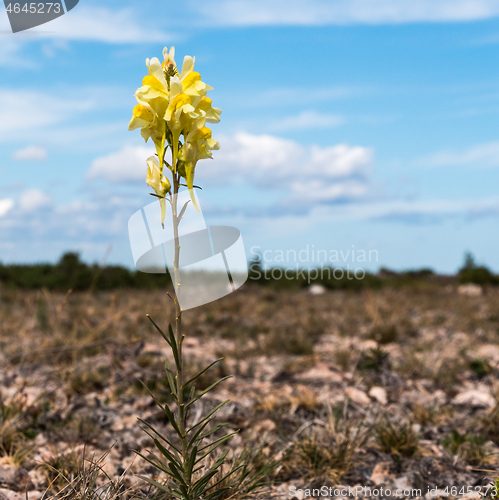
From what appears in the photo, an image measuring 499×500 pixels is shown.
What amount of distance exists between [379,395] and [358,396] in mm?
190

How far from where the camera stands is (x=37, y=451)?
2.87 meters

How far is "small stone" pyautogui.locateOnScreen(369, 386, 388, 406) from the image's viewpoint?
3.82 meters

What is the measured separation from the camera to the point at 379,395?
3.87 meters

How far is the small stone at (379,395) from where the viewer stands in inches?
151

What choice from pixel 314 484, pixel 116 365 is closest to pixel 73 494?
pixel 314 484

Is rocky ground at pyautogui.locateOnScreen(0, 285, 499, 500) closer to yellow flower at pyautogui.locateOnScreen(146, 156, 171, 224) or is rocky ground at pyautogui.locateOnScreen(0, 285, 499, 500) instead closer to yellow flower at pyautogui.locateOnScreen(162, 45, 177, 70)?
yellow flower at pyautogui.locateOnScreen(146, 156, 171, 224)

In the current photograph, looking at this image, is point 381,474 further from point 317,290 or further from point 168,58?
point 317,290

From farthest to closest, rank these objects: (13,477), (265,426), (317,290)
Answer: (317,290), (265,426), (13,477)

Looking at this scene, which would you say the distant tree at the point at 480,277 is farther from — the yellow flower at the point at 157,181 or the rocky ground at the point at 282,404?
the yellow flower at the point at 157,181

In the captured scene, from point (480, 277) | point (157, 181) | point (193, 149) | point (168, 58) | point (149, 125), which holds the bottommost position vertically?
point (480, 277)

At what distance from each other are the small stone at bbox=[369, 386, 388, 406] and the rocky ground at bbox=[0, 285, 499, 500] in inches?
0.9

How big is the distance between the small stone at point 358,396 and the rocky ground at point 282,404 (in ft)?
0.04

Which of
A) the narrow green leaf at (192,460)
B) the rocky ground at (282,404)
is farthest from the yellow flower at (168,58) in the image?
the rocky ground at (282,404)

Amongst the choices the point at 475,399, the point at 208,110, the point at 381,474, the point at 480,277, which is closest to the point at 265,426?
the point at 381,474
